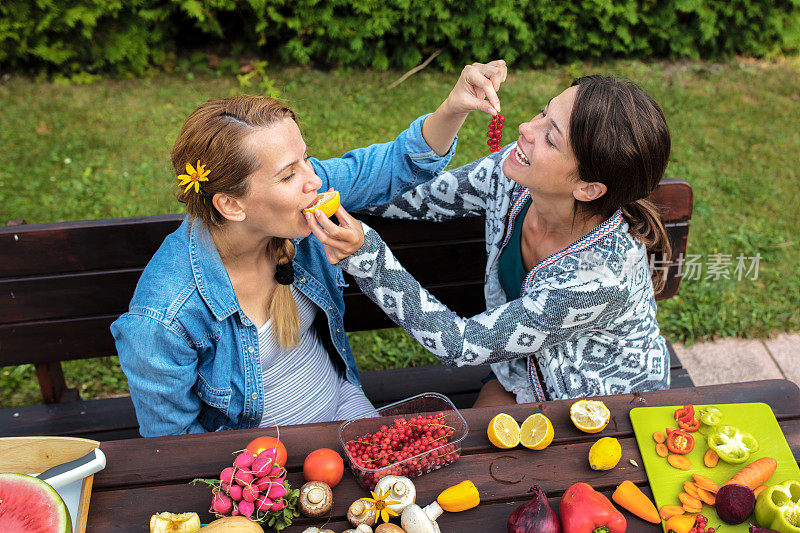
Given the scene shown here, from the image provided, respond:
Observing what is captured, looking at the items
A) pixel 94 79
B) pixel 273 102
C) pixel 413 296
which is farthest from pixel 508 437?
pixel 94 79

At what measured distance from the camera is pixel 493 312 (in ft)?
7.82

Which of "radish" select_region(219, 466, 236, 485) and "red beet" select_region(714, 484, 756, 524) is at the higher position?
"radish" select_region(219, 466, 236, 485)

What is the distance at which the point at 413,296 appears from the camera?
2.32 metres

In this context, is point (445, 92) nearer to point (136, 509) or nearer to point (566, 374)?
point (566, 374)

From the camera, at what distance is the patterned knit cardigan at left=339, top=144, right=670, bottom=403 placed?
229 cm

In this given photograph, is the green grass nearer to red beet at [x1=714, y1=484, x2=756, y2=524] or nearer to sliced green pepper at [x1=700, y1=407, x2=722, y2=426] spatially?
sliced green pepper at [x1=700, y1=407, x2=722, y2=426]

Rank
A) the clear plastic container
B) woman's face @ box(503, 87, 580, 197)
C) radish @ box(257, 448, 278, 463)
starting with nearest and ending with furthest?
1. radish @ box(257, 448, 278, 463)
2. the clear plastic container
3. woman's face @ box(503, 87, 580, 197)

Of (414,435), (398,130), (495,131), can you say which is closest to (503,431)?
(414,435)

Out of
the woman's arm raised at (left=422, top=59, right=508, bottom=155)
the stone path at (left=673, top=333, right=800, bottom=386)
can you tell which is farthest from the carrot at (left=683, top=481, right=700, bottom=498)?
the stone path at (left=673, top=333, right=800, bottom=386)

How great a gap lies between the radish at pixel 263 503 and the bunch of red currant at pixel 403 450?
273 millimetres

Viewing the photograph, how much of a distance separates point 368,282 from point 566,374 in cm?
89

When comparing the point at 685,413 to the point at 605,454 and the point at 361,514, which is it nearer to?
the point at 605,454

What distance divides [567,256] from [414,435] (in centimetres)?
88

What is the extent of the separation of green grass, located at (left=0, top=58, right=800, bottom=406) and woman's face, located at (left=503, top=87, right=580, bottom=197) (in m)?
1.93
